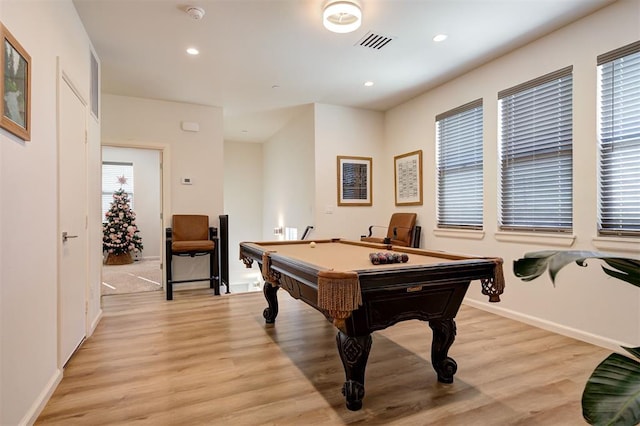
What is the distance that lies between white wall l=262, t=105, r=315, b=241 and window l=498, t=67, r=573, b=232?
2699mm

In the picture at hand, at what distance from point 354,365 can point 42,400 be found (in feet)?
5.73

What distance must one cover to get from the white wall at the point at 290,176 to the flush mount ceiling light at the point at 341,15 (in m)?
2.52

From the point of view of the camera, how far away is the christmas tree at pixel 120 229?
7.24m

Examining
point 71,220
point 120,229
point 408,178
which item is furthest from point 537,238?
A: point 120,229

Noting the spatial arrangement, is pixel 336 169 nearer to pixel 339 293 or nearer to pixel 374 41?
pixel 374 41

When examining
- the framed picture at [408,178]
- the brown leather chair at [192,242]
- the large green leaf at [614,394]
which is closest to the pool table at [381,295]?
the large green leaf at [614,394]

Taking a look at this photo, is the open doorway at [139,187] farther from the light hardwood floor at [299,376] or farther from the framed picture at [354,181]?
the light hardwood floor at [299,376]

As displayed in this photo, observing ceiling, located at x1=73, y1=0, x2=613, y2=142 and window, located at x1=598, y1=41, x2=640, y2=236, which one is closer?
window, located at x1=598, y1=41, x2=640, y2=236

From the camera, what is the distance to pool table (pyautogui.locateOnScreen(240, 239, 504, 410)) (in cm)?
158

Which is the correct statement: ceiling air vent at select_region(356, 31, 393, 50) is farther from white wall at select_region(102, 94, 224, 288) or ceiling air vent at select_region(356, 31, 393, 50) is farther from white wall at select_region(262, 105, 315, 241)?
white wall at select_region(102, 94, 224, 288)

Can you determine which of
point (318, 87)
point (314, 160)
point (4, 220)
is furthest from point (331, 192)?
point (4, 220)

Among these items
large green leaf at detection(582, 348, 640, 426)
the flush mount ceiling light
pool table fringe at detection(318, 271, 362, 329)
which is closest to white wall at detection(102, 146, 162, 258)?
the flush mount ceiling light

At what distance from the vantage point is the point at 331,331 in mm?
3064

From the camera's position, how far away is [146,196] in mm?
8250
